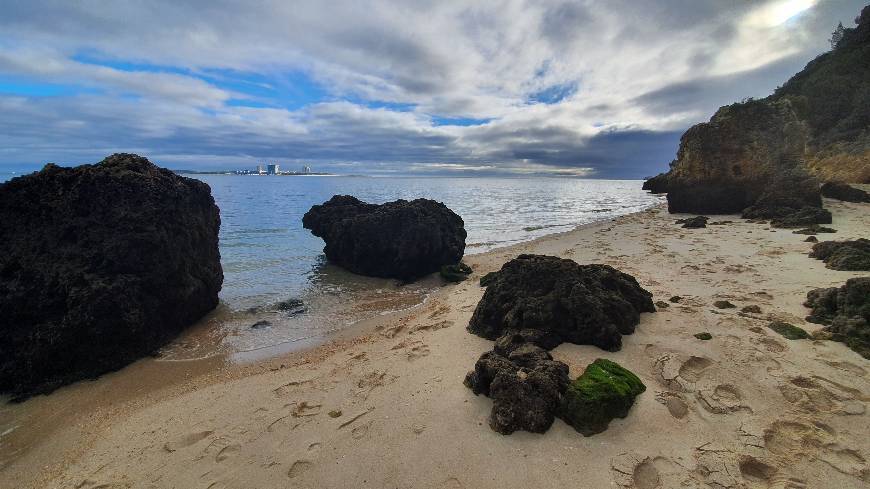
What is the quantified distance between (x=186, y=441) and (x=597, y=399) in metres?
4.79

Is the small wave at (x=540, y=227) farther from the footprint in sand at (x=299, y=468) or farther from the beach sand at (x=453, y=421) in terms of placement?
the footprint in sand at (x=299, y=468)

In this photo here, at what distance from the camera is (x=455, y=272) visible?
43.9 ft

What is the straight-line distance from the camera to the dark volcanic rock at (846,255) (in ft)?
26.0

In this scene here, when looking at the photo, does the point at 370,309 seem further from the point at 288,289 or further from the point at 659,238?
the point at 659,238

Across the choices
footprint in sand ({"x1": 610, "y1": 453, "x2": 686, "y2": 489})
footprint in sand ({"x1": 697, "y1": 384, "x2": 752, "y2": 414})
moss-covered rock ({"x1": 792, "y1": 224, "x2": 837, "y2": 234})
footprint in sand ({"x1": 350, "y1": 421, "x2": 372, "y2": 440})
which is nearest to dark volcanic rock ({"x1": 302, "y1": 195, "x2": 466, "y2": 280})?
footprint in sand ({"x1": 350, "y1": 421, "x2": 372, "y2": 440})

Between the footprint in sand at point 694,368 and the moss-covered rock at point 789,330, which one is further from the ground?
the moss-covered rock at point 789,330

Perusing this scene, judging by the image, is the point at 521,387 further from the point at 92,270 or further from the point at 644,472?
the point at 92,270

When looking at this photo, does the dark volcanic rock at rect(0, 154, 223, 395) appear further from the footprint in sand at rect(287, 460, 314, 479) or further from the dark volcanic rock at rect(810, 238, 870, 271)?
the dark volcanic rock at rect(810, 238, 870, 271)

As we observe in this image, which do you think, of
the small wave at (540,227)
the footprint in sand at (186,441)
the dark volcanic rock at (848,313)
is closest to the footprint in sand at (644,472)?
the dark volcanic rock at (848,313)

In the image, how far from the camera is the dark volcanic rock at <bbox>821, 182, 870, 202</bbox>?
65.5ft

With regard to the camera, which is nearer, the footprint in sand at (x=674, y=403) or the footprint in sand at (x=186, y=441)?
the footprint in sand at (x=674, y=403)

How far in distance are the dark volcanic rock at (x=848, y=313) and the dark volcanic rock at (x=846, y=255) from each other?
2.96 metres

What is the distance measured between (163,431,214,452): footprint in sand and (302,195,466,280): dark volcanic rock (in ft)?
29.7

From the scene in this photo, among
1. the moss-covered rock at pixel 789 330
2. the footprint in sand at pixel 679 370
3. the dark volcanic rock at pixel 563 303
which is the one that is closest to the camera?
the footprint in sand at pixel 679 370
